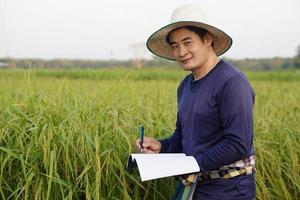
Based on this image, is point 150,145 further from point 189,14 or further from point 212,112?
point 189,14

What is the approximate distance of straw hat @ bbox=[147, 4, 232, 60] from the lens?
4.83 feet

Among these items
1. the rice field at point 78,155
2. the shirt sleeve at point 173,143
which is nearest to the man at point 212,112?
the shirt sleeve at point 173,143

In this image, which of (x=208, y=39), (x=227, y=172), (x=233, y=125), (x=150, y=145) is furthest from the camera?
(x=150, y=145)

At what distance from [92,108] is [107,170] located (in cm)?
48

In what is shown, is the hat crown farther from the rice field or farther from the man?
the rice field

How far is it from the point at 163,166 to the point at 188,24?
1.70ft

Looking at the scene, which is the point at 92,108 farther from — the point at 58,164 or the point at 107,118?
the point at 58,164

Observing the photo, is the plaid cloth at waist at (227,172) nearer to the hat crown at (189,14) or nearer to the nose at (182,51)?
the nose at (182,51)

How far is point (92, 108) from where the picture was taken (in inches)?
82.7

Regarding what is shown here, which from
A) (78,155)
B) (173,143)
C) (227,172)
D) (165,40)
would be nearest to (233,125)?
(227,172)

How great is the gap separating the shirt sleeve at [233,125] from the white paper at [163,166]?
0.05 meters

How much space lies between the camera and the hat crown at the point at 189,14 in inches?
57.9

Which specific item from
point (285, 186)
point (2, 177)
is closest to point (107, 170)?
point (2, 177)

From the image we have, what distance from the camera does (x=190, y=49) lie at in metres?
1.47
